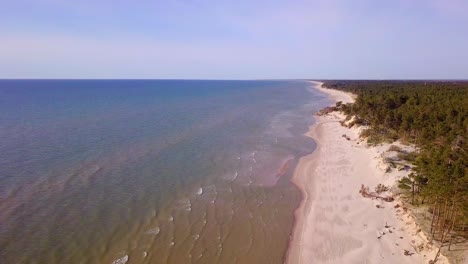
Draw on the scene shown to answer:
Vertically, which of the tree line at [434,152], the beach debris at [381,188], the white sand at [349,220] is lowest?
the white sand at [349,220]

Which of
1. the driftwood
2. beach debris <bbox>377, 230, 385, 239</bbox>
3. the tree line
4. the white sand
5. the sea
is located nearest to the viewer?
the tree line

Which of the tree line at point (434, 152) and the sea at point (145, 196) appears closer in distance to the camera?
the tree line at point (434, 152)

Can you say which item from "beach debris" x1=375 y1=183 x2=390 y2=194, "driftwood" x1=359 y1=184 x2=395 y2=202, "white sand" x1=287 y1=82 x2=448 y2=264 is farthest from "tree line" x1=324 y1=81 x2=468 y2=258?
"beach debris" x1=375 y1=183 x2=390 y2=194

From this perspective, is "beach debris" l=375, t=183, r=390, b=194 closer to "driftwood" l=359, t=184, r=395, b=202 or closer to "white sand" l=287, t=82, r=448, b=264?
"driftwood" l=359, t=184, r=395, b=202

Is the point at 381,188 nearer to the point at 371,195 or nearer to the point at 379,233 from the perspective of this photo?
the point at 371,195

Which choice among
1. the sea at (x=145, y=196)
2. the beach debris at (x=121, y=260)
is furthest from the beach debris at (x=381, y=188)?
the beach debris at (x=121, y=260)

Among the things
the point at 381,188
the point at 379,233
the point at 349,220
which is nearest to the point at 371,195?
the point at 381,188

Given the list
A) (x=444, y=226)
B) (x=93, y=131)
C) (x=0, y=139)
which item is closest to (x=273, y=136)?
(x=93, y=131)

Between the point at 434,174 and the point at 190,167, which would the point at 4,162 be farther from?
the point at 434,174

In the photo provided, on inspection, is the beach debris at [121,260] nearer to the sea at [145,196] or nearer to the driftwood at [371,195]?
the sea at [145,196]
